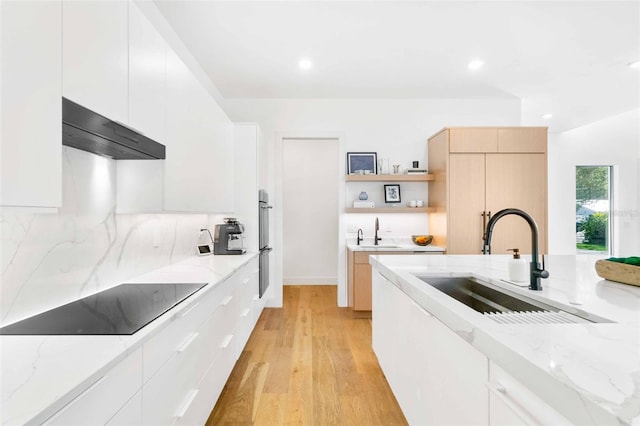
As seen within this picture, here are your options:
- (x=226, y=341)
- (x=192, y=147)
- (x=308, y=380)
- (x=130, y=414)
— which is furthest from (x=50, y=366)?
(x=308, y=380)

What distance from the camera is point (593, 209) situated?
6.05m

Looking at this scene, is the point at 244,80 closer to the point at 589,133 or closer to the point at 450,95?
the point at 450,95

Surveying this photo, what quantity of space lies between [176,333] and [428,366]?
1.05 metres

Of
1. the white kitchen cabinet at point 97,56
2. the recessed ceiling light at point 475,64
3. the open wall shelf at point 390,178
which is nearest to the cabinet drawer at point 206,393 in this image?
the white kitchen cabinet at point 97,56

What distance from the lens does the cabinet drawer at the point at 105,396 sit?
2.46 ft

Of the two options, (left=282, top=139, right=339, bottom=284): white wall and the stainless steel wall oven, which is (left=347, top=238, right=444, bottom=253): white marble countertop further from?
(left=282, top=139, right=339, bottom=284): white wall

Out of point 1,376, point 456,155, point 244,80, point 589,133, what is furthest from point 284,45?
point 589,133

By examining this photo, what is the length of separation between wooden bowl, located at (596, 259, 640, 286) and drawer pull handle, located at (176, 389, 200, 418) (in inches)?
77.4

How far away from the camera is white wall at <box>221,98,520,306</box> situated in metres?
4.45

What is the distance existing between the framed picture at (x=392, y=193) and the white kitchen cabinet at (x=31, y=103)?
12.6 ft

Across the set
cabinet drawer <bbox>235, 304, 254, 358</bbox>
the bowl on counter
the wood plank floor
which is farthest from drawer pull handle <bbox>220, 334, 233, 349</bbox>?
the bowl on counter

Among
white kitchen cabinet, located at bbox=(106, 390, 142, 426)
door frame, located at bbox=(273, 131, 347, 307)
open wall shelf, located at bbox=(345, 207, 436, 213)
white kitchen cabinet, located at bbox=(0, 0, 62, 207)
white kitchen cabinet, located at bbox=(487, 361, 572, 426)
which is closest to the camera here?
white kitchen cabinet, located at bbox=(487, 361, 572, 426)

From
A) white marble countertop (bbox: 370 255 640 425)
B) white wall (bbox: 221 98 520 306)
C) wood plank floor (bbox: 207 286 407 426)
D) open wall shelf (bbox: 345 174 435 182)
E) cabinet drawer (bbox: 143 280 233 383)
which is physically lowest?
wood plank floor (bbox: 207 286 407 426)

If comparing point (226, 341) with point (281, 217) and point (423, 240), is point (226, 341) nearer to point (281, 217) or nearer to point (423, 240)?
point (281, 217)
